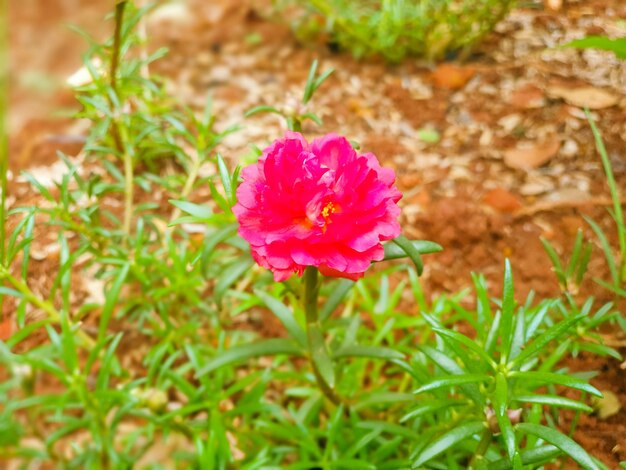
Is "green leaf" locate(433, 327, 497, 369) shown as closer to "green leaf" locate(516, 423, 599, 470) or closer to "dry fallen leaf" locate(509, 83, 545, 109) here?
"green leaf" locate(516, 423, 599, 470)

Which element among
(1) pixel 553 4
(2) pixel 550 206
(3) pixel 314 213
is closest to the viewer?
(3) pixel 314 213

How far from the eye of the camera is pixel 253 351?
146 cm

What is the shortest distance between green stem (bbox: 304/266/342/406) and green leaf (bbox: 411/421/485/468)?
13.0 inches

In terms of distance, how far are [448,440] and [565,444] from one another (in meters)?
0.22

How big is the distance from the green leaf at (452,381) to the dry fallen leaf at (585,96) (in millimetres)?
A: 1760

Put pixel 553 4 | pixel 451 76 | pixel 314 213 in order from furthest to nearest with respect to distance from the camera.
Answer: pixel 553 4 → pixel 451 76 → pixel 314 213

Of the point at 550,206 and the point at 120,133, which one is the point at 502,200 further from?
the point at 120,133

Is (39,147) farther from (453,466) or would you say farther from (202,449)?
(453,466)

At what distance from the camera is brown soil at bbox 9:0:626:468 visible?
2014mm

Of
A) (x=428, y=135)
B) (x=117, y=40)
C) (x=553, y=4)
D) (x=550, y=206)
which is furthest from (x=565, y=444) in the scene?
(x=553, y=4)

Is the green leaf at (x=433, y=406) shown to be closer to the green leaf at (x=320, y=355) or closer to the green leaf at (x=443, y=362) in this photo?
the green leaf at (x=443, y=362)

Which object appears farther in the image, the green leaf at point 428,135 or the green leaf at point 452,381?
the green leaf at point 428,135

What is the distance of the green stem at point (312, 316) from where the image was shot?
1.23 meters

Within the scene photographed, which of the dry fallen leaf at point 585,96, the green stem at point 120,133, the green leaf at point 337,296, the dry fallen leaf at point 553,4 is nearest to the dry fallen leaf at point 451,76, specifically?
the dry fallen leaf at point 585,96
